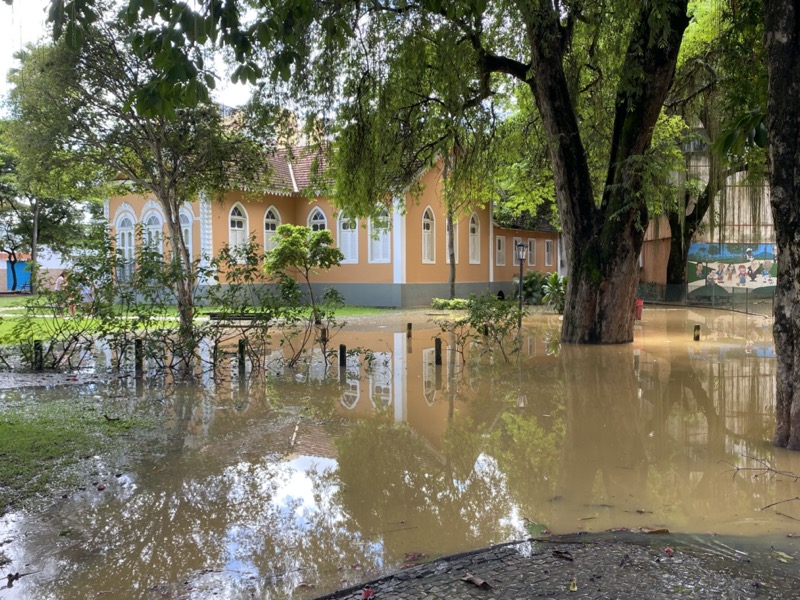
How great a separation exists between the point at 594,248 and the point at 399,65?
5.76m

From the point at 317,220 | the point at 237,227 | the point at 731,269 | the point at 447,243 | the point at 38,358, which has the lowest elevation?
the point at 38,358

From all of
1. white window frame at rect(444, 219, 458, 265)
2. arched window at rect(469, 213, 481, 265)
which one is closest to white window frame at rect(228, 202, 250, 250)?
white window frame at rect(444, 219, 458, 265)

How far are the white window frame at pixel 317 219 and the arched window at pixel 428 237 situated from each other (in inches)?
167

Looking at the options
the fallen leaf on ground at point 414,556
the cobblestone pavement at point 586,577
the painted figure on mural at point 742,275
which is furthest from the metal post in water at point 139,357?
the painted figure on mural at point 742,275

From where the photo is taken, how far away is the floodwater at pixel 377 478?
4133 millimetres

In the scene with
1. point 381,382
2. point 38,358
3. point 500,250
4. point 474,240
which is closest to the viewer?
point 381,382

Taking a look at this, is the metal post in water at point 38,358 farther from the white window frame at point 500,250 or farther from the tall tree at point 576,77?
the white window frame at point 500,250

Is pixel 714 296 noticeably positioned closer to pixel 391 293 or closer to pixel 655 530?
pixel 391 293

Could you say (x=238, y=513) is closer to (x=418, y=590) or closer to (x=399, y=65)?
(x=418, y=590)

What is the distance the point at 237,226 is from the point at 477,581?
24.6 metres

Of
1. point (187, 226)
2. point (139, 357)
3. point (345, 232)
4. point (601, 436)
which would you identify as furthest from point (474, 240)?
point (601, 436)

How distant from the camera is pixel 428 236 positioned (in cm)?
2773

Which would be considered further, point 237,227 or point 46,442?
point 237,227

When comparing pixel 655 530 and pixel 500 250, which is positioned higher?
pixel 500 250
